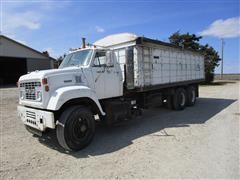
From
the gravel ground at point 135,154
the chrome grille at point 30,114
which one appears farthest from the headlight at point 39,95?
the gravel ground at point 135,154

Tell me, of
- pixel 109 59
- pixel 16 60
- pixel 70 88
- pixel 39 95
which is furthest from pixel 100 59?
pixel 16 60

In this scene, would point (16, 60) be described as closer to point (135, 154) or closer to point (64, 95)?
point (64, 95)

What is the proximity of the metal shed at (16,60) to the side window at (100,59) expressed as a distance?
21365 mm

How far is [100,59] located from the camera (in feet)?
18.9

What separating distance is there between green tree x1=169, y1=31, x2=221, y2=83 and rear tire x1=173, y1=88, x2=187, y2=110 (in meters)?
22.7

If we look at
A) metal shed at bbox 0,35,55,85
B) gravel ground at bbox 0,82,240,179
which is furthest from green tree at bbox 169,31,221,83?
gravel ground at bbox 0,82,240,179

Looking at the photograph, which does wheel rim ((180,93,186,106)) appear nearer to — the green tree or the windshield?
the windshield

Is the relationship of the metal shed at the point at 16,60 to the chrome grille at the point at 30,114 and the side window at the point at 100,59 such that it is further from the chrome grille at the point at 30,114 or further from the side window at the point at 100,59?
the chrome grille at the point at 30,114

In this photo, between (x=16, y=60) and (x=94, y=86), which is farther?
(x=16, y=60)

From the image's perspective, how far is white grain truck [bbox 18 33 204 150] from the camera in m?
4.57

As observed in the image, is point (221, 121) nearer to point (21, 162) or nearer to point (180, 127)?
point (180, 127)

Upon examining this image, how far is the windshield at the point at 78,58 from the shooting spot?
18.2 ft

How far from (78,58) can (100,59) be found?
66 centimetres

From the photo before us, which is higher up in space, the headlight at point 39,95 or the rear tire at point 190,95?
the headlight at point 39,95
